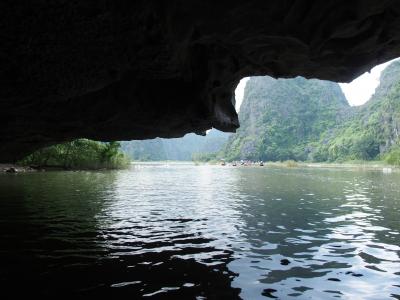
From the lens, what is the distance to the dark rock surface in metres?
6.89

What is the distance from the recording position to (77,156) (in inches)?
3100

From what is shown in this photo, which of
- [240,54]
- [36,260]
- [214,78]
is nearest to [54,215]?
[36,260]

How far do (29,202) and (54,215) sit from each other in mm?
5731

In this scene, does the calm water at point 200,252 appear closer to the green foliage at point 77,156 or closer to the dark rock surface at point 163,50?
the dark rock surface at point 163,50

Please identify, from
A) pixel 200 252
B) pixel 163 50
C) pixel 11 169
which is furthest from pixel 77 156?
pixel 163 50

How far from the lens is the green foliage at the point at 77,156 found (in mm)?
71500

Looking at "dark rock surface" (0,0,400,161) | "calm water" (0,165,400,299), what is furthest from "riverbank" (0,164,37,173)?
"dark rock surface" (0,0,400,161)

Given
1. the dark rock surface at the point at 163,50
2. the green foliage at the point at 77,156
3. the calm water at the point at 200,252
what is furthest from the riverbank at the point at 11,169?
the dark rock surface at the point at 163,50

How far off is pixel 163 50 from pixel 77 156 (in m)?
75.2

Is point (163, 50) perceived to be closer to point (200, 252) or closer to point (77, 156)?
point (200, 252)

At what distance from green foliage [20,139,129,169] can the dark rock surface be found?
61.5 meters

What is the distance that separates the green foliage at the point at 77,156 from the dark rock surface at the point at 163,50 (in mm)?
61528

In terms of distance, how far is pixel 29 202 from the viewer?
22203mm

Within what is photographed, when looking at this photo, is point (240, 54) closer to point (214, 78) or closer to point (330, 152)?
point (214, 78)
